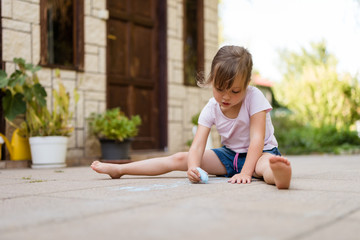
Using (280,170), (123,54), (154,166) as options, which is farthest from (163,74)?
(280,170)

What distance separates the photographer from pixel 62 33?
16.3ft

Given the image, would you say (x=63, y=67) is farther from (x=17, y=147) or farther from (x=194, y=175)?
(x=194, y=175)

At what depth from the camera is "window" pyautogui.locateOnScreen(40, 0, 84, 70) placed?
476 centimetres

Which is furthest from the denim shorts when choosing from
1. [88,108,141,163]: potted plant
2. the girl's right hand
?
[88,108,141,163]: potted plant

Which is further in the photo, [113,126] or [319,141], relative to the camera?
[319,141]

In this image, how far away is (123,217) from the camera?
1388mm

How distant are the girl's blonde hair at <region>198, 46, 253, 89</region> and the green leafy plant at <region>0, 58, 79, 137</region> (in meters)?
2.23

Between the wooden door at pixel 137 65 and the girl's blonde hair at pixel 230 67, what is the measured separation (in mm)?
3112

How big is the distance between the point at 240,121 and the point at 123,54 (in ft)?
10.9

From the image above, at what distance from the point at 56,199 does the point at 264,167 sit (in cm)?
111

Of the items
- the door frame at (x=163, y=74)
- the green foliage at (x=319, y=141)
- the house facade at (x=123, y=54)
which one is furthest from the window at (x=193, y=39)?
the green foliage at (x=319, y=141)

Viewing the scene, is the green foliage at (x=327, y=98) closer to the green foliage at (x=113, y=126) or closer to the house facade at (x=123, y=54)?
the house facade at (x=123, y=54)

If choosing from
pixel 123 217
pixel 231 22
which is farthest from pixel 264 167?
pixel 231 22

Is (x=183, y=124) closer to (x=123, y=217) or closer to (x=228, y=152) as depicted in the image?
(x=228, y=152)
